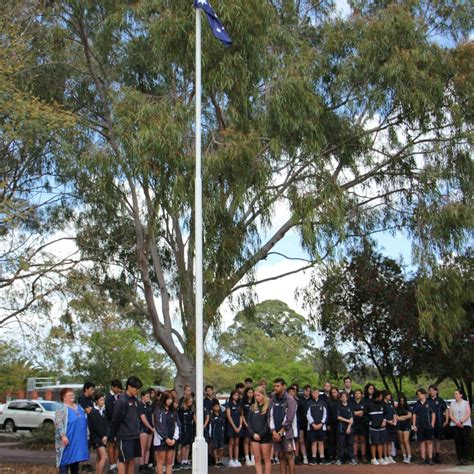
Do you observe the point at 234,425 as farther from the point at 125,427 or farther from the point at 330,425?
the point at 125,427

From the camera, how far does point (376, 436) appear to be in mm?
17922

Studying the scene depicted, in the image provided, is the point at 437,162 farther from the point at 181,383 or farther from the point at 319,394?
the point at 181,383

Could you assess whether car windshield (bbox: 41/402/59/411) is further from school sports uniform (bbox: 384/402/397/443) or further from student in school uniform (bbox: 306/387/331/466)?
school sports uniform (bbox: 384/402/397/443)

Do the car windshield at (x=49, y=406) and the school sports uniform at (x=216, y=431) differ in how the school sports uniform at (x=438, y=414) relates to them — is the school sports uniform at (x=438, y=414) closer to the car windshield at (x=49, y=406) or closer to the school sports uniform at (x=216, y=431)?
the school sports uniform at (x=216, y=431)

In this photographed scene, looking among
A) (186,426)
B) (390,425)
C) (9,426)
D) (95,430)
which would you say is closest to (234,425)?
(186,426)

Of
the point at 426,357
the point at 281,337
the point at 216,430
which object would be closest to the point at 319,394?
the point at 216,430

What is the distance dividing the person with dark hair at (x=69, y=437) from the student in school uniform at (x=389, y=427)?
30.2ft

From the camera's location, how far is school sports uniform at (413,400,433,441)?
17.7 meters

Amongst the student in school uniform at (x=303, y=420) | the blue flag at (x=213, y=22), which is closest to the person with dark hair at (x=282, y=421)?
the student in school uniform at (x=303, y=420)

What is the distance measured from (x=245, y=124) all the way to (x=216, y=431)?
7.51 metres

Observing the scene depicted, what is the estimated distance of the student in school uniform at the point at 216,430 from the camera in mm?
17719

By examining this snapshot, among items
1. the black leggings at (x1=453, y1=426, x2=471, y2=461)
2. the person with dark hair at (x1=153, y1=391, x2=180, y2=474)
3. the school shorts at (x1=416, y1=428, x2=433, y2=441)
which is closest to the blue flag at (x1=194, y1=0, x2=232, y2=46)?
the person with dark hair at (x1=153, y1=391, x2=180, y2=474)

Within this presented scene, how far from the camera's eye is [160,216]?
20719mm

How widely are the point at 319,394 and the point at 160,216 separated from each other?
6.65 meters
